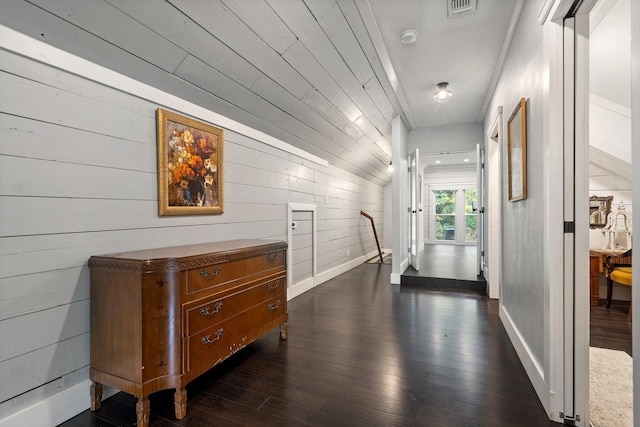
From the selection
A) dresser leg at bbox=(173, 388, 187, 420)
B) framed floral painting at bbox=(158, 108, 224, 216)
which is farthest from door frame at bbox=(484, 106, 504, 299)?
dresser leg at bbox=(173, 388, 187, 420)

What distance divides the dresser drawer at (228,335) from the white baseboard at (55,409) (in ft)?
1.85

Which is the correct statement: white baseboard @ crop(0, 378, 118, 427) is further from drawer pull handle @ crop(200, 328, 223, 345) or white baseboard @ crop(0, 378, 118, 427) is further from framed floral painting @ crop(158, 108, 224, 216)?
framed floral painting @ crop(158, 108, 224, 216)

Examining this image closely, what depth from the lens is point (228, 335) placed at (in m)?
1.80

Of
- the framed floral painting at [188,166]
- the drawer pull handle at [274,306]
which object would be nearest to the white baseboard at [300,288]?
the drawer pull handle at [274,306]

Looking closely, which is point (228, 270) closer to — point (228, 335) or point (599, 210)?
point (228, 335)

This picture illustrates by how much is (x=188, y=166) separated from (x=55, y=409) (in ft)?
4.83

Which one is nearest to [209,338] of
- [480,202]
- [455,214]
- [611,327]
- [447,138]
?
[611,327]

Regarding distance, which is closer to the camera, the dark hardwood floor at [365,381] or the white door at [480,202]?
the dark hardwood floor at [365,381]

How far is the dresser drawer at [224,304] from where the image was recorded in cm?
155

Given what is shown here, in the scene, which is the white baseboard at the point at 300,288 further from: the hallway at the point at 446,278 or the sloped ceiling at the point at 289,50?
the sloped ceiling at the point at 289,50

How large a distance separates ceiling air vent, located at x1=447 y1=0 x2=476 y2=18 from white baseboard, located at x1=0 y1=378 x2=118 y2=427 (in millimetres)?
3197

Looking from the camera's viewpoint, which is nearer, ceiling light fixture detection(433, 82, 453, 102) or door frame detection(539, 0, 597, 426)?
door frame detection(539, 0, 597, 426)

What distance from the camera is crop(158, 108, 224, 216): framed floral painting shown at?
1.92m

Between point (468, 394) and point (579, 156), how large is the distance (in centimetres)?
136
